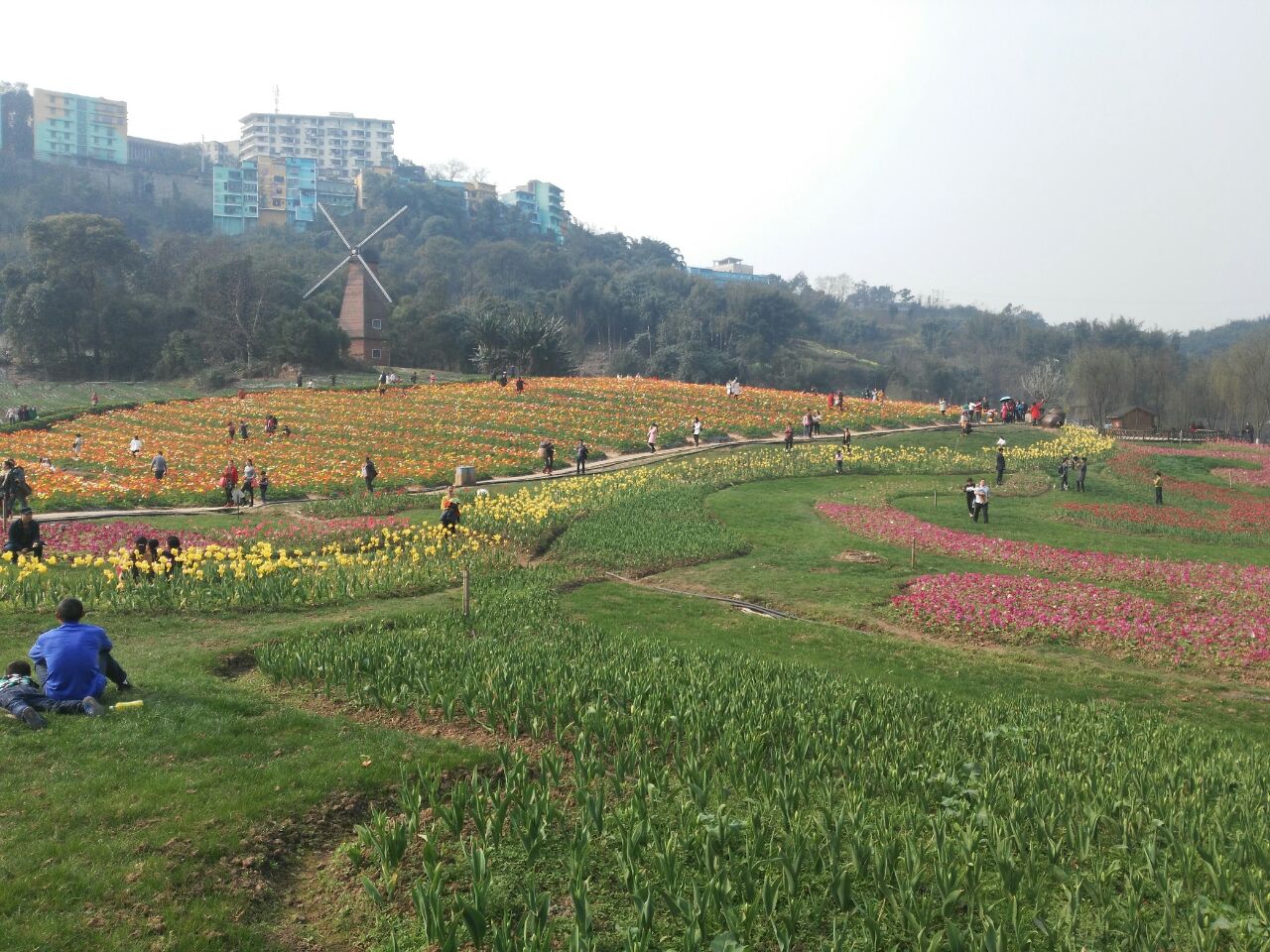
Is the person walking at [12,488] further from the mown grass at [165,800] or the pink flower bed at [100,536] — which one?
the mown grass at [165,800]

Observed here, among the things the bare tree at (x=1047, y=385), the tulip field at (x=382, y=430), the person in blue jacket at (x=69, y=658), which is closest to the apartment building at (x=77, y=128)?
the tulip field at (x=382, y=430)

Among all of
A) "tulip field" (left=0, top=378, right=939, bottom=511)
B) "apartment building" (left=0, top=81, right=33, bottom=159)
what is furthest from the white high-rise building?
"tulip field" (left=0, top=378, right=939, bottom=511)

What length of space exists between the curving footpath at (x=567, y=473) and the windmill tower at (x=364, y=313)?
47.8 meters

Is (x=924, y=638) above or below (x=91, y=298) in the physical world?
below

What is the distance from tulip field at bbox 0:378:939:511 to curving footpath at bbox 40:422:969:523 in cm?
68

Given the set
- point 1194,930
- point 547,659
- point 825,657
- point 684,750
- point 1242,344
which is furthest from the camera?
point 1242,344

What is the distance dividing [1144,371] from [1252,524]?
256 ft

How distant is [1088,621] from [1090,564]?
17.0 feet

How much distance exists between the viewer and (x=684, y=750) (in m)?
9.67

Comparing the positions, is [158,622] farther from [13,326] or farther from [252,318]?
[13,326]

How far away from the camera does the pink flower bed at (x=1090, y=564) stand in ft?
64.3

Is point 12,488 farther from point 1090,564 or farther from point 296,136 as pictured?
point 296,136

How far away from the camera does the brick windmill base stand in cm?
8169

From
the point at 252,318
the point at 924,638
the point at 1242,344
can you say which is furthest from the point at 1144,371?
the point at 924,638
